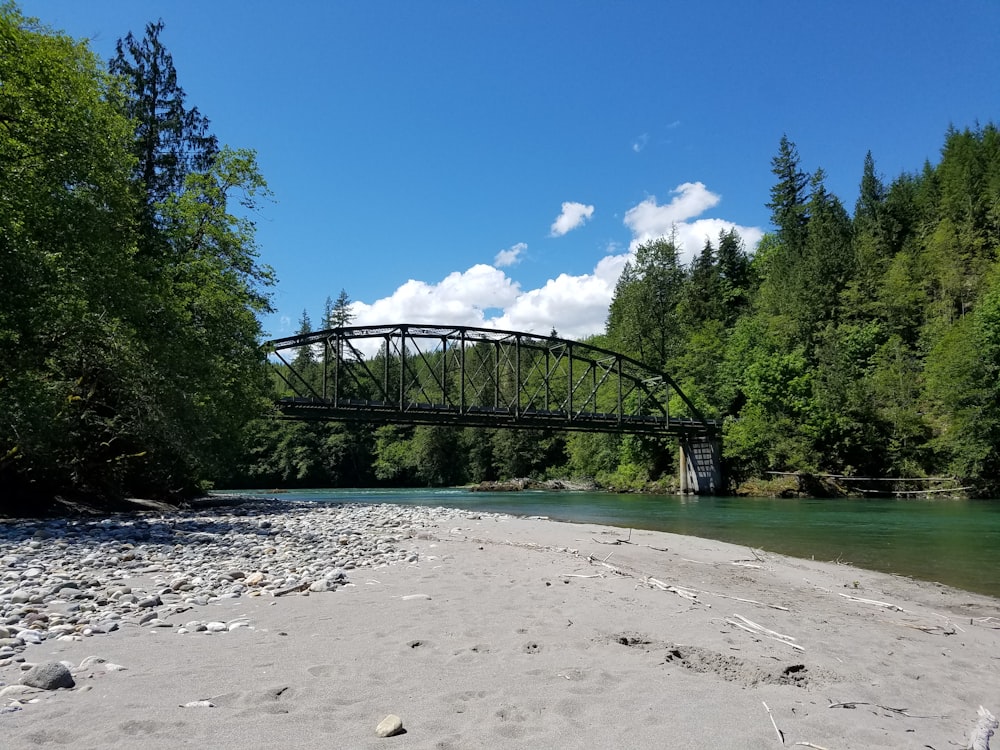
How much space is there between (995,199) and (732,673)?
65190 millimetres

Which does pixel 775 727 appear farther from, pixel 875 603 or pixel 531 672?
pixel 875 603

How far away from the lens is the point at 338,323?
9700 cm

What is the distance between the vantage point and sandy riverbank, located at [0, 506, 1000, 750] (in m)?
3.38

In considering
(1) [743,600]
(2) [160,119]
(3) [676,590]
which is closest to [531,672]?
(3) [676,590]

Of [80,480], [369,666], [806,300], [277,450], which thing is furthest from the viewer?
[277,450]

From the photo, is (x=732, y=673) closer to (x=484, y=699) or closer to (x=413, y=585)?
(x=484, y=699)

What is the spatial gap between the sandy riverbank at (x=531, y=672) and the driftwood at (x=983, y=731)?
0.34 ft

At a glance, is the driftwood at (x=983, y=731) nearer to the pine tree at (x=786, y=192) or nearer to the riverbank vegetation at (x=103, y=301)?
the riverbank vegetation at (x=103, y=301)

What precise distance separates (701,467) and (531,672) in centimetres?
5309

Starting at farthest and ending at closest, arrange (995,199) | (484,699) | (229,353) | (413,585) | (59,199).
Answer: (995,199) < (229,353) < (59,199) < (413,585) < (484,699)

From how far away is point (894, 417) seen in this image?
1783 inches

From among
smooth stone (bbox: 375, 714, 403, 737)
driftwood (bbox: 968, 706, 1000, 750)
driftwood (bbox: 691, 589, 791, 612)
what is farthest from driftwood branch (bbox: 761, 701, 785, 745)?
driftwood (bbox: 691, 589, 791, 612)

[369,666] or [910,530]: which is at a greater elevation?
[369,666]

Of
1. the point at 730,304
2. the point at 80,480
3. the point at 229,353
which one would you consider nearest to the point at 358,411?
the point at 229,353
